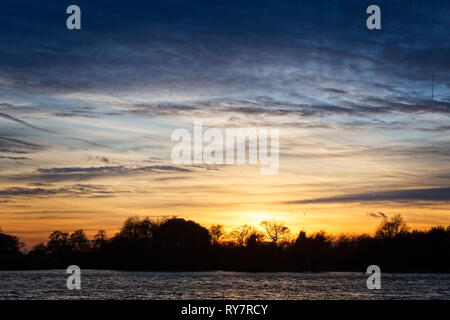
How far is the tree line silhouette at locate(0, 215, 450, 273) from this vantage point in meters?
114

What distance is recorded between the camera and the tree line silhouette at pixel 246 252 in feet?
373

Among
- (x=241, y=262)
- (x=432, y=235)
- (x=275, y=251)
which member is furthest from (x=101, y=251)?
(x=432, y=235)

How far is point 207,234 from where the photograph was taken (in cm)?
12131
